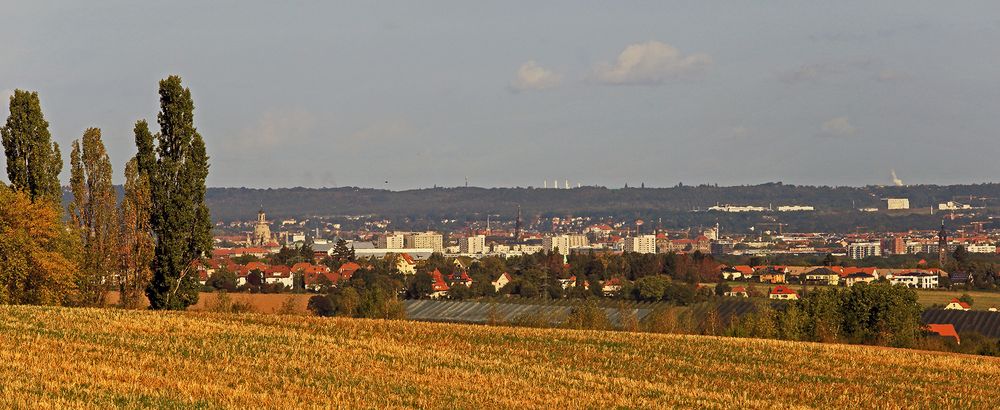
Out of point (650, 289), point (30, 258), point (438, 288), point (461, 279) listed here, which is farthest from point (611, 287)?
point (30, 258)

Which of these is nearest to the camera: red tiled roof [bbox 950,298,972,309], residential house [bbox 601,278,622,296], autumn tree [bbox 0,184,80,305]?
autumn tree [bbox 0,184,80,305]

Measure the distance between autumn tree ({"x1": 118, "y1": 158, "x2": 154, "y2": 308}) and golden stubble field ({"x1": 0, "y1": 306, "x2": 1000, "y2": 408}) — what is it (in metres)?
13.2

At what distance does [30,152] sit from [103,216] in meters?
4.94

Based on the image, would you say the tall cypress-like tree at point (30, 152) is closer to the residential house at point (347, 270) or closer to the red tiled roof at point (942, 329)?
the red tiled roof at point (942, 329)

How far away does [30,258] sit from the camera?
61.6m

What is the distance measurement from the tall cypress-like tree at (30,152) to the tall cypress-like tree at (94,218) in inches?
40.5

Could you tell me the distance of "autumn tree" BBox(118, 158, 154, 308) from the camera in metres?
65.2

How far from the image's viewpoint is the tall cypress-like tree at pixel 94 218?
6712 centimetres

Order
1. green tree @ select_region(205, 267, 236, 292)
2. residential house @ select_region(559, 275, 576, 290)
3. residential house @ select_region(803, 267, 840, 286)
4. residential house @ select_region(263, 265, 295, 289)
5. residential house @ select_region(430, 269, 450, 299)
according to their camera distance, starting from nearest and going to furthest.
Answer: green tree @ select_region(205, 267, 236, 292)
residential house @ select_region(430, 269, 450, 299)
residential house @ select_region(559, 275, 576, 290)
residential house @ select_region(263, 265, 295, 289)
residential house @ select_region(803, 267, 840, 286)

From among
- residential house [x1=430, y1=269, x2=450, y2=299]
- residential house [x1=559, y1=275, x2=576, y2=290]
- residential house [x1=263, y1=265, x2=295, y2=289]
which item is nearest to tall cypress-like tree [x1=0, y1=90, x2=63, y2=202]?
residential house [x1=430, y1=269, x2=450, y2=299]

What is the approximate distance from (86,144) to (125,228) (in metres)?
5.18

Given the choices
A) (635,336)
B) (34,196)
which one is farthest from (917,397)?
(34,196)

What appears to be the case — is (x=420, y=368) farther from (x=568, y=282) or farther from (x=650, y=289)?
(x=568, y=282)

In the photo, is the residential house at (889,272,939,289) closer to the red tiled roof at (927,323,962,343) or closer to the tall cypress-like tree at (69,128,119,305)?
the red tiled roof at (927,323,962,343)
